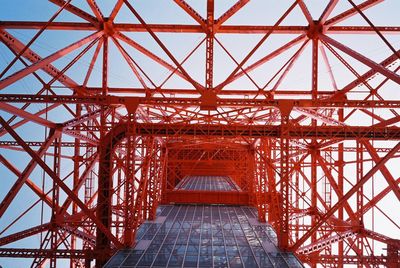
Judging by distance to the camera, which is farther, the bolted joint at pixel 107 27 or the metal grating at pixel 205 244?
the bolted joint at pixel 107 27

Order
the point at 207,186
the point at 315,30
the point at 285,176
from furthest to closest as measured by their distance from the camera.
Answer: the point at 207,186 < the point at 315,30 < the point at 285,176

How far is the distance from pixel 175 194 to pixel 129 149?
16.7 meters

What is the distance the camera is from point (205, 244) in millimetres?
17953

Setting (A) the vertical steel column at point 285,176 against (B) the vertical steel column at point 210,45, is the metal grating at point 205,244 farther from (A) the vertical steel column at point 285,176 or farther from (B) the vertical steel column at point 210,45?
(B) the vertical steel column at point 210,45

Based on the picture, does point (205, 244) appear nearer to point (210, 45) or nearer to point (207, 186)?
point (210, 45)

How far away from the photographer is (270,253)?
16.7 meters

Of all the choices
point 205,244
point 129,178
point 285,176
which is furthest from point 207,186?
point 285,176

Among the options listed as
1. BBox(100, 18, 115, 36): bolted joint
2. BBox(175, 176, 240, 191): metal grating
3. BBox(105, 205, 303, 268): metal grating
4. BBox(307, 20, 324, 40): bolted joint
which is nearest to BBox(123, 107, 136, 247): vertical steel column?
BBox(105, 205, 303, 268): metal grating

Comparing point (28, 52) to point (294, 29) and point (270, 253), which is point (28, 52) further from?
point (270, 253)

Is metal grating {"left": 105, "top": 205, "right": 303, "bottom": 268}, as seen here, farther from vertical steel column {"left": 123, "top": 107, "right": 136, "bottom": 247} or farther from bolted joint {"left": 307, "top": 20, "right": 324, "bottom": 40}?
bolted joint {"left": 307, "top": 20, "right": 324, "bottom": 40}

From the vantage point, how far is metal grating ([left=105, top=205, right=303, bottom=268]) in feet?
49.8

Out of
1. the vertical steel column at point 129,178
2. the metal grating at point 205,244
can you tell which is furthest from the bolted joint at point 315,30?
the metal grating at point 205,244

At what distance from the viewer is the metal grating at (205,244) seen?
15.2 m

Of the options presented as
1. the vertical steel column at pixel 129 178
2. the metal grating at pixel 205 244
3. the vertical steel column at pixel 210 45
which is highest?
the vertical steel column at pixel 210 45
